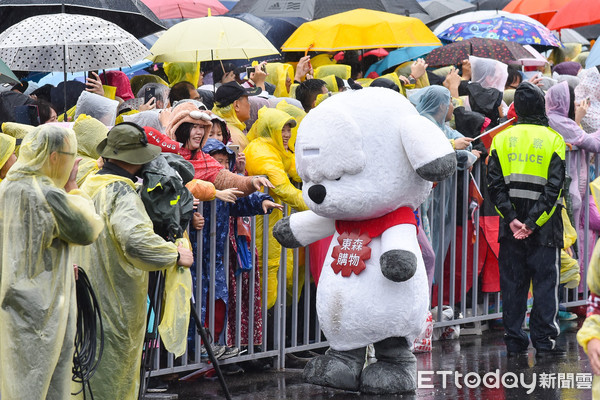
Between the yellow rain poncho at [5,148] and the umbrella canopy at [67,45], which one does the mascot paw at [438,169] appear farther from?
the umbrella canopy at [67,45]

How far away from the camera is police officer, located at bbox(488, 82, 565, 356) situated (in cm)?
819

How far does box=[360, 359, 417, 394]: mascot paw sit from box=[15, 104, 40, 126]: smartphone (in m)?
3.22

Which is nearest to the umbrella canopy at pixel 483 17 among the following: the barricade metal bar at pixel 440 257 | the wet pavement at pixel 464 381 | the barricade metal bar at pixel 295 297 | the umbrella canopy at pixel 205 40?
the umbrella canopy at pixel 205 40

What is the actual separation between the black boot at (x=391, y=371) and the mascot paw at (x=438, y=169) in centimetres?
113

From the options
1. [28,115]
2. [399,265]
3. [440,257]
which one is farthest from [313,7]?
[399,265]

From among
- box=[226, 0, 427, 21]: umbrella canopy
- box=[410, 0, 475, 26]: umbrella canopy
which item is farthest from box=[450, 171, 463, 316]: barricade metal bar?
box=[410, 0, 475, 26]: umbrella canopy

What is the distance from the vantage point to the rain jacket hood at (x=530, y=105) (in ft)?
27.1

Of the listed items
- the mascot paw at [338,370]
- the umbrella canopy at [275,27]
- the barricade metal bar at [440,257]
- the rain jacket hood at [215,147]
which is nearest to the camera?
the mascot paw at [338,370]

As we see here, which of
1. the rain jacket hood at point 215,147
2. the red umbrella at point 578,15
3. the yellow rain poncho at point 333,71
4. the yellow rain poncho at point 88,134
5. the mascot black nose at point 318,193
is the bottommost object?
the mascot black nose at point 318,193

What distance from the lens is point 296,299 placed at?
27.2 ft

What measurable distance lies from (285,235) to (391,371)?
1.18 meters

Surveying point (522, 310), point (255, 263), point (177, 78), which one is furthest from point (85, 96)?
point (522, 310)

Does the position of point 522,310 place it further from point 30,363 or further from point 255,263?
point 30,363

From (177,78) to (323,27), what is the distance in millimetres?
1912
